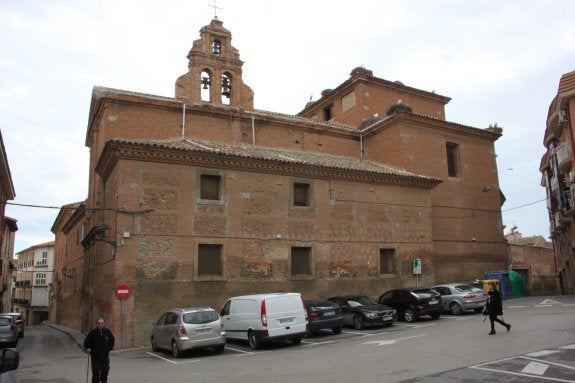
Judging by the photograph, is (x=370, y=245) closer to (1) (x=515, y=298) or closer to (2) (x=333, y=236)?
(2) (x=333, y=236)

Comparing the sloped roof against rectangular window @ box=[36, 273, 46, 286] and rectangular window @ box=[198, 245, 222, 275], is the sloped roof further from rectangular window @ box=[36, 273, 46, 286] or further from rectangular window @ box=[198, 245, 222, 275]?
rectangular window @ box=[36, 273, 46, 286]

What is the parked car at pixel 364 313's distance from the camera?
1850 centimetres

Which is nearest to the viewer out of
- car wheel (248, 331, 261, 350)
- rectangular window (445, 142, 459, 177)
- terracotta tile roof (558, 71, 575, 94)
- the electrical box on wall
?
car wheel (248, 331, 261, 350)

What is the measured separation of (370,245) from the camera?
24.1 metres

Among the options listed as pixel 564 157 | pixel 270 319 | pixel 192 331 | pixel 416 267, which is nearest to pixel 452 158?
pixel 564 157

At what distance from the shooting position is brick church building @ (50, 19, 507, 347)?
1909cm

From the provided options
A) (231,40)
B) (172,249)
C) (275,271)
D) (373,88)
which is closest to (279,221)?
(275,271)

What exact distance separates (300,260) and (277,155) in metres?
5.37

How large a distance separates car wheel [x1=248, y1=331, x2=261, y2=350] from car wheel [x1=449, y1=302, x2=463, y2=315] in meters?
10.3

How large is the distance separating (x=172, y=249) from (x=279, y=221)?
16.4 ft

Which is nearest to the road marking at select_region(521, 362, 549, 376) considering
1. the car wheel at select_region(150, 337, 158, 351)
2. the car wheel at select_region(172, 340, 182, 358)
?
the car wheel at select_region(172, 340, 182, 358)

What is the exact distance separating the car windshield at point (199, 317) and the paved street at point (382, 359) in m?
1.05

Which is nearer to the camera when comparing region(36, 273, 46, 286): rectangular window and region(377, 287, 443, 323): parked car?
region(377, 287, 443, 323): parked car

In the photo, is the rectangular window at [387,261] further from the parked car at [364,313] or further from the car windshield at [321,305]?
the car windshield at [321,305]
